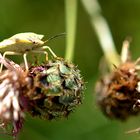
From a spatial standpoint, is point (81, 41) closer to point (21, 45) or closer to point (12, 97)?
point (21, 45)

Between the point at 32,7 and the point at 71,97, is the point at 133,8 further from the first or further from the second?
the point at 71,97

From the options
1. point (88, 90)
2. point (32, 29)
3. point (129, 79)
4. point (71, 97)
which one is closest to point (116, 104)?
point (129, 79)

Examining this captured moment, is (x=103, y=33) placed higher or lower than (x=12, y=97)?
higher

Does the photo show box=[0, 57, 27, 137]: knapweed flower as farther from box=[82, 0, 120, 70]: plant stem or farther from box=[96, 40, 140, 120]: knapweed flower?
box=[82, 0, 120, 70]: plant stem

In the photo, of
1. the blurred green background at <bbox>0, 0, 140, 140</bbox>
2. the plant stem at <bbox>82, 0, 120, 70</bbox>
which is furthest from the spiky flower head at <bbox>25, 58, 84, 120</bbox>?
the blurred green background at <bbox>0, 0, 140, 140</bbox>

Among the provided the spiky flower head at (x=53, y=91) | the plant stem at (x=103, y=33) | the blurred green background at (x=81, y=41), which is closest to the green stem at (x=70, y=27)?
the plant stem at (x=103, y=33)

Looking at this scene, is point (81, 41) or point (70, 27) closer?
point (70, 27)

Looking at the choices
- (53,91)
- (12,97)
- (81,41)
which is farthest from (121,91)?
(81,41)
